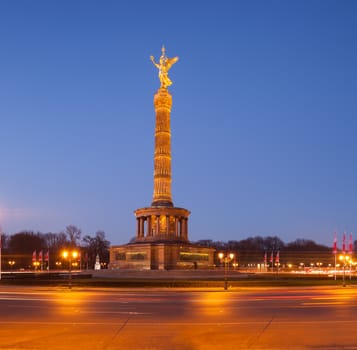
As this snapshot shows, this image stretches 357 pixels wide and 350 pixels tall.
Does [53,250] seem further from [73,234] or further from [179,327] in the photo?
[179,327]

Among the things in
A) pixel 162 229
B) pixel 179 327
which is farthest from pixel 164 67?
pixel 179 327

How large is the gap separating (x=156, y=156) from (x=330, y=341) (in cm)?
6244

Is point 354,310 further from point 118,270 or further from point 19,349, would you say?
point 118,270

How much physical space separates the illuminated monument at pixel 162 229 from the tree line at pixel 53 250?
1721 inches

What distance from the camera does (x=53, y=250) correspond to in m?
142

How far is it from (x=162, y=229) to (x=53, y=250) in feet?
258

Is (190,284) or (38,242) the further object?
(38,242)

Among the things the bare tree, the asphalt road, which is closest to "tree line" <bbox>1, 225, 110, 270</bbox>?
the bare tree

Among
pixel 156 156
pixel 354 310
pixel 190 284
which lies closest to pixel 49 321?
pixel 354 310

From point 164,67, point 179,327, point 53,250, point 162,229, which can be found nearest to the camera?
point 179,327

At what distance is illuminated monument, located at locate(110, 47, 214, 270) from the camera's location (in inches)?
2596

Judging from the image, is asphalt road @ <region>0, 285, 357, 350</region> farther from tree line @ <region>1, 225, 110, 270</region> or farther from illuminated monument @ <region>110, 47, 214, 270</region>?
tree line @ <region>1, 225, 110, 270</region>

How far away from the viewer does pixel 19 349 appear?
12.4 metres

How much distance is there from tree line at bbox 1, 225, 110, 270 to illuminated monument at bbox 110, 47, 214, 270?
4371cm
